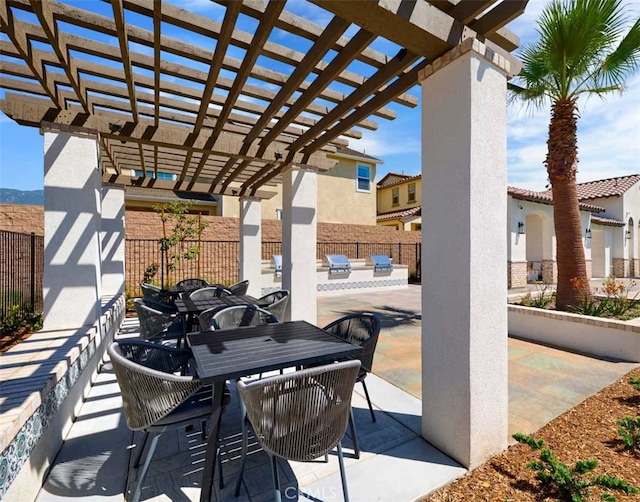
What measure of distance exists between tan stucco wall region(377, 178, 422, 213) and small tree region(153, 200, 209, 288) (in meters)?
15.7

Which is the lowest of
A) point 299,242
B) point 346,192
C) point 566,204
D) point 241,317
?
point 241,317

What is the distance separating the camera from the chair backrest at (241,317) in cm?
361

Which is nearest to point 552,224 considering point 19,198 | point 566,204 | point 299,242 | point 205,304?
point 566,204

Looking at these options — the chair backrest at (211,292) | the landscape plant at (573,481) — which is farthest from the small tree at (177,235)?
the landscape plant at (573,481)

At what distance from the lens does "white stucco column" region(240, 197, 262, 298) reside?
7988mm

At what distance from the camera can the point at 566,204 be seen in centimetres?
632

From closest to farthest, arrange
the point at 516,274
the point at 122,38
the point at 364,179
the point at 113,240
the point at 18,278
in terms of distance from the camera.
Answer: the point at 122,38 < the point at 18,278 < the point at 113,240 < the point at 516,274 < the point at 364,179

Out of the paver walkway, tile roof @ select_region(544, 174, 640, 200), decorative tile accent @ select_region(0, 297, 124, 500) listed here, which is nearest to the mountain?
decorative tile accent @ select_region(0, 297, 124, 500)

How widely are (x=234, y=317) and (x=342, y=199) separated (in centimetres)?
1407

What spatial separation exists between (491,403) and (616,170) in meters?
25.5

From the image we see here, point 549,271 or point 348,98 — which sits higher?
point 348,98

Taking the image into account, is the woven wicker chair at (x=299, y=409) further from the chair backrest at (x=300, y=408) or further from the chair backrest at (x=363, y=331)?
the chair backrest at (x=363, y=331)

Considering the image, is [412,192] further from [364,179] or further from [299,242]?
[299,242]

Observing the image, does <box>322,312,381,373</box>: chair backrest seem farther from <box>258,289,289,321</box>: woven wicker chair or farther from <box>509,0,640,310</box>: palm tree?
<box>509,0,640,310</box>: palm tree
